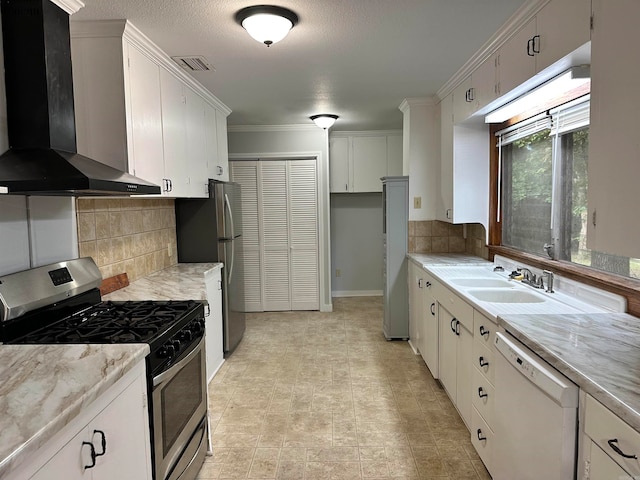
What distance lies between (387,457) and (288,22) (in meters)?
2.45

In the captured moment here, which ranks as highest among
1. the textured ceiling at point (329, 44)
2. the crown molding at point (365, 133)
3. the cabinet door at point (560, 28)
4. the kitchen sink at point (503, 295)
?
the crown molding at point (365, 133)

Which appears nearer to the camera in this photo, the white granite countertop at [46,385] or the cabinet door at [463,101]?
the white granite countertop at [46,385]

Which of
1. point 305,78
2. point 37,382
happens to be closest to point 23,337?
point 37,382

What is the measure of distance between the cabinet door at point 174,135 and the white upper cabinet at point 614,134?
247 cm

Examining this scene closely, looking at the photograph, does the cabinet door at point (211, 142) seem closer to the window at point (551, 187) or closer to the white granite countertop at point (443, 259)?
the white granite countertop at point (443, 259)

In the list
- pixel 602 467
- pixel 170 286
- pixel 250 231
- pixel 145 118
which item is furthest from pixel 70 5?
pixel 250 231

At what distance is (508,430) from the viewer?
178 centimetres

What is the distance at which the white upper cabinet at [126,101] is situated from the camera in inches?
92.7

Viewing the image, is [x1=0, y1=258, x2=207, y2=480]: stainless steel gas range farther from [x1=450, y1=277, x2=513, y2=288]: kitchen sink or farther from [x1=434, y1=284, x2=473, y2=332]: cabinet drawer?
[x1=450, y1=277, x2=513, y2=288]: kitchen sink

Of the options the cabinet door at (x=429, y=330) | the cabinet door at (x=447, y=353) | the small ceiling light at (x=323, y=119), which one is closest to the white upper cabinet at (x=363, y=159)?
the small ceiling light at (x=323, y=119)

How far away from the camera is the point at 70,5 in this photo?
2.03 m

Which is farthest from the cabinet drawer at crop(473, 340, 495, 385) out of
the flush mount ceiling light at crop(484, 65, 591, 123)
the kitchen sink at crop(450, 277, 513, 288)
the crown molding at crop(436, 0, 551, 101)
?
the crown molding at crop(436, 0, 551, 101)

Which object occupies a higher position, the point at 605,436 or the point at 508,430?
the point at 605,436

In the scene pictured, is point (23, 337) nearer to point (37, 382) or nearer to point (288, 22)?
point (37, 382)
